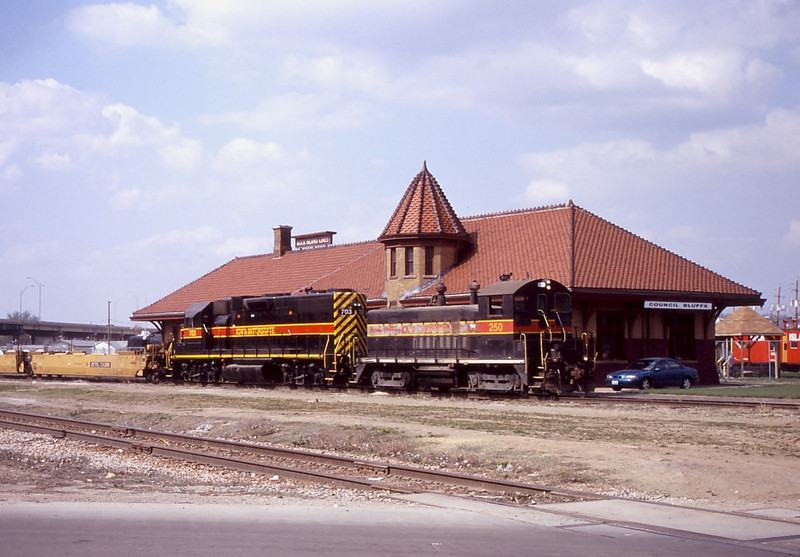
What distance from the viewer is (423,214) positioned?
143 ft

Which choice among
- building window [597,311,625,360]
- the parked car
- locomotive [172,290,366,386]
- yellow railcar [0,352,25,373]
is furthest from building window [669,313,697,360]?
yellow railcar [0,352,25,373]

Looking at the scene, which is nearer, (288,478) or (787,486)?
(787,486)

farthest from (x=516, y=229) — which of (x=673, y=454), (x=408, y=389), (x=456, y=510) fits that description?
(x=456, y=510)

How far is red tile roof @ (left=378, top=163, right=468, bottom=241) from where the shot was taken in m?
43.2

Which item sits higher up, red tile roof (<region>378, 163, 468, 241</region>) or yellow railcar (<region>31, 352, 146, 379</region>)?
red tile roof (<region>378, 163, 468, 241</region>)

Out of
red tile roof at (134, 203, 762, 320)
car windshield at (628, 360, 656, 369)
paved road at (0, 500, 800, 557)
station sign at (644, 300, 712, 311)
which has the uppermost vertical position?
red tile roof at (134, 203, 762, 320)

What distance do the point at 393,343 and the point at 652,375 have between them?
10437 mm

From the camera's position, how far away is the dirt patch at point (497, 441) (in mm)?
12930

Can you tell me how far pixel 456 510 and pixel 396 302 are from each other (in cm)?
3284

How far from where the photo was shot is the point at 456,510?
10.7m

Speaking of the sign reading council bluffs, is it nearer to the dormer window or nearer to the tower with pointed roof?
the tower with pointed roof

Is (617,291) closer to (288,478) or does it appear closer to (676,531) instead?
(288,478)

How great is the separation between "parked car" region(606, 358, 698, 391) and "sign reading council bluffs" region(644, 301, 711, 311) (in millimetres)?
2809

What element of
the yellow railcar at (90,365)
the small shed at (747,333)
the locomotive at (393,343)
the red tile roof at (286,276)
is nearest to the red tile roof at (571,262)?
the red tile roof at (286,276)
